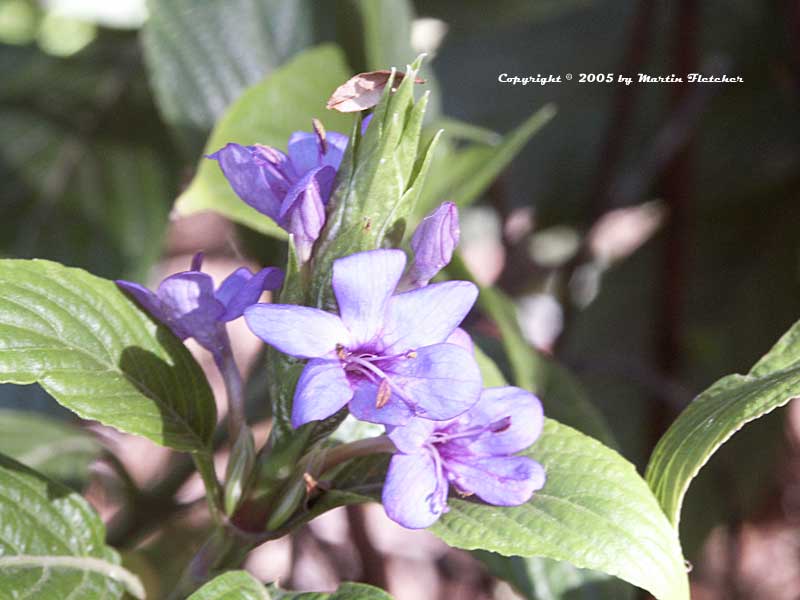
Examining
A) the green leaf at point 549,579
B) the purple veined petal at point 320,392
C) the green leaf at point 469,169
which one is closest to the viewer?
the purple veined petal at point 320,392

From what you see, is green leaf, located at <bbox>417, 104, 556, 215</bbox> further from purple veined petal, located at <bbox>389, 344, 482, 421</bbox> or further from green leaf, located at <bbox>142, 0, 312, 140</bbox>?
purple veined petal, located at <bbox>389, 344, 482, 421</bbox>

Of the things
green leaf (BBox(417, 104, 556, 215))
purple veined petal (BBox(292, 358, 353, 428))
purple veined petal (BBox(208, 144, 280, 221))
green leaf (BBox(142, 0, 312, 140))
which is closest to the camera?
purple veined petal (BBox(292, 358, 353, 428))

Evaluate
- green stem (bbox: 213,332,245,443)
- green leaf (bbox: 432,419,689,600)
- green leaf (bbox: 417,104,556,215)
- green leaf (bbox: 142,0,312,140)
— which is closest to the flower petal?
green stem (bbox: 213,332,245,443)

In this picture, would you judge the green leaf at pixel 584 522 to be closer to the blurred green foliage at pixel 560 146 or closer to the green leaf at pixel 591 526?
the green leaf at pixel 591 526

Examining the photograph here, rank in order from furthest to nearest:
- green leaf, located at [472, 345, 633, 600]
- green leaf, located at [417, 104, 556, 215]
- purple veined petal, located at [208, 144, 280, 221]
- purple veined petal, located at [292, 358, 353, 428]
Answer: green leaf, located at [417, 104, 556, 215] < green leaf, located at [472, 345, 633, 600] < purple veined petal, located at [208, 144, 280, 221] < purple veined petal, located at [292, 358, 353, 428]

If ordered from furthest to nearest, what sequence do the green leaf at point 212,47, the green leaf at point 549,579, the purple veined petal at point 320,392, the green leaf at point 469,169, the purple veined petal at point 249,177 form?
the green leaf at point 212,47, the green leaf at point 469,169, the green leaf at point 549,579, the purple veined petal at point 249,177, the purple veined petal at point 320,392

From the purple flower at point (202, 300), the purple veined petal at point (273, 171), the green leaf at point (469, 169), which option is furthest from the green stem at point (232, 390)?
the green leaf at point (469, 169)

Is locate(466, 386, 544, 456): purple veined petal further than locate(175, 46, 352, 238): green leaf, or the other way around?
locate(175, 46, 352, 238): green leaf
